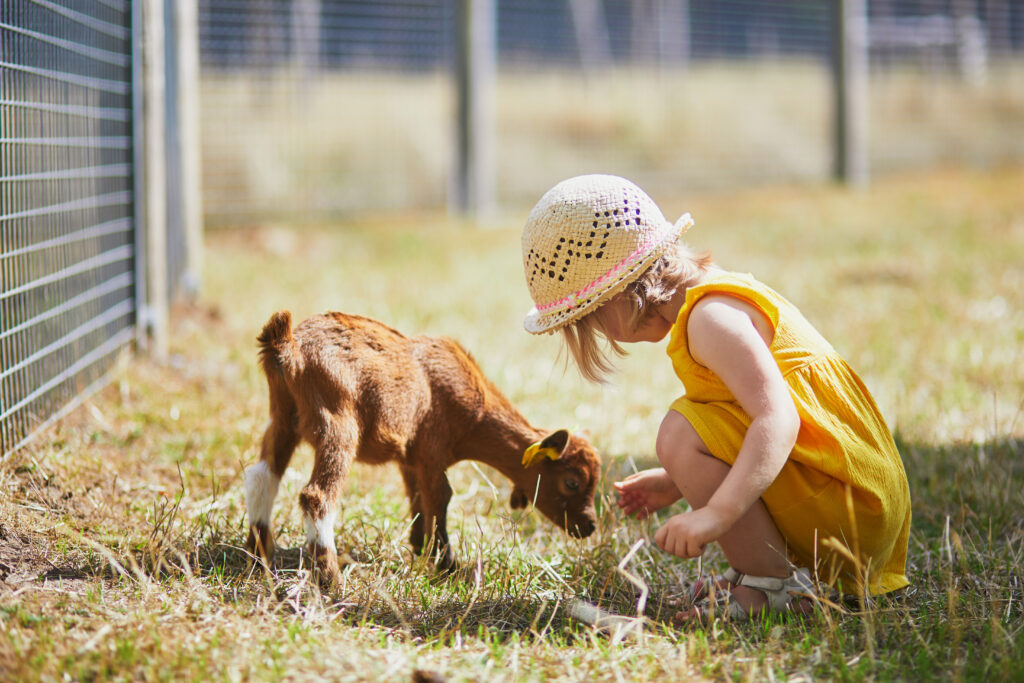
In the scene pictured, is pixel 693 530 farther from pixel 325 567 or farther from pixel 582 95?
pixel 582 95

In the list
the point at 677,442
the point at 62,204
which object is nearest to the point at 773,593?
the point at 677,442

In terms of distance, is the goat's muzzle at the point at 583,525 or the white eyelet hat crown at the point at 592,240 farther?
the goat's muzzle at the point at 583,525

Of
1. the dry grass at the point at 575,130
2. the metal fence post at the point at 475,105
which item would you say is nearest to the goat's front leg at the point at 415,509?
the dry grass at the point at 575,130

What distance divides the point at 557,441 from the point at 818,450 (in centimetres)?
63

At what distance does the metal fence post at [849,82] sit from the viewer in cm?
1074

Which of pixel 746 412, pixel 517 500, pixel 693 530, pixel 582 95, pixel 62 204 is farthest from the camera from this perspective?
pixel 582 95

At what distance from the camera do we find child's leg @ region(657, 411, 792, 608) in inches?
92.2

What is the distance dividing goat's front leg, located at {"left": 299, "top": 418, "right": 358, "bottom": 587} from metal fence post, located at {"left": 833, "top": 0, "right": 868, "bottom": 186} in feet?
31.6

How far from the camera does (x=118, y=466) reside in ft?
10.1

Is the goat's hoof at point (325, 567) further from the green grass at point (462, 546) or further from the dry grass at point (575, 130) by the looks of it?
the dry grass at point (575, 130)

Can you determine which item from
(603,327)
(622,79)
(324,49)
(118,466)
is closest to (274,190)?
(324,49)

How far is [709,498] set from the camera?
235 cm

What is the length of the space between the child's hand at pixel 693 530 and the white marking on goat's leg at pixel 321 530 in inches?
29.6

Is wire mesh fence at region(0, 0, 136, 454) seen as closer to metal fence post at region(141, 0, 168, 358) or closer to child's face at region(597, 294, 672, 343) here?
metal fence post at region(141, 0, 168, 358)
